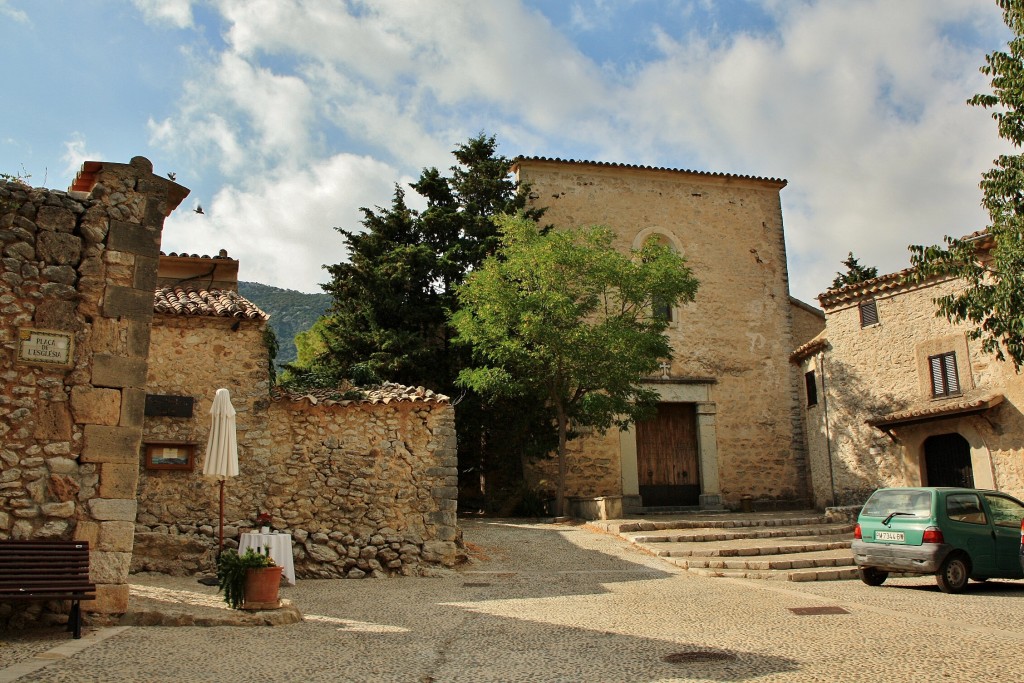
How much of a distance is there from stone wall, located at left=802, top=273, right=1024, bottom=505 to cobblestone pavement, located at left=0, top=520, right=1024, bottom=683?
4869mm

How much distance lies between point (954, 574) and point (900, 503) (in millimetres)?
1026

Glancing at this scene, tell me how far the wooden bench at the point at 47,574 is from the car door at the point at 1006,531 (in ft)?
33.5

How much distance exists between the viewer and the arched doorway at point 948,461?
1509cm

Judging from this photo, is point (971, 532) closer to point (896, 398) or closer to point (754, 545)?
point (754, 545)

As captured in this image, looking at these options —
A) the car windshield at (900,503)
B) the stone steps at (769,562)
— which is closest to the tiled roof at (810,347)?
the stone steps at (769,562)

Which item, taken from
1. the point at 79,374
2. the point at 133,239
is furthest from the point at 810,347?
the point at 79,374

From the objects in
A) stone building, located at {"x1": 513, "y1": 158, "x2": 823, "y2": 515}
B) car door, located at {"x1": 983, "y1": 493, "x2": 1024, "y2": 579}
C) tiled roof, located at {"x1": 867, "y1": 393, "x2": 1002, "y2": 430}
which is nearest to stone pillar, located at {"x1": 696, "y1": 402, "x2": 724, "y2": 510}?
stone building, located at {"x1": 513, "y1": 158, "x2": 823, "y2": 515}

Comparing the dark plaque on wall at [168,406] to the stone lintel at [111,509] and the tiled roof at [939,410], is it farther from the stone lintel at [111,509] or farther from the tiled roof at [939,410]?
the tiled roof at [939,410]

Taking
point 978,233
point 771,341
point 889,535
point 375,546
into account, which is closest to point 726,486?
point 771,341

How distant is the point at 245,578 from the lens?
7500 mm

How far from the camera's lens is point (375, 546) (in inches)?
428

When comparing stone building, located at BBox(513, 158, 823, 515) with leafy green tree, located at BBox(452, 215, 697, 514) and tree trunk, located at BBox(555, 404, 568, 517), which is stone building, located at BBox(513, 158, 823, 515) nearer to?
tree trunk, located at BBox(555, 404, 568, 517)

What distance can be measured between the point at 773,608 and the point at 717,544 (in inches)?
195

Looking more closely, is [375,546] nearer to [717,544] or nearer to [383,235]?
[717,544]
